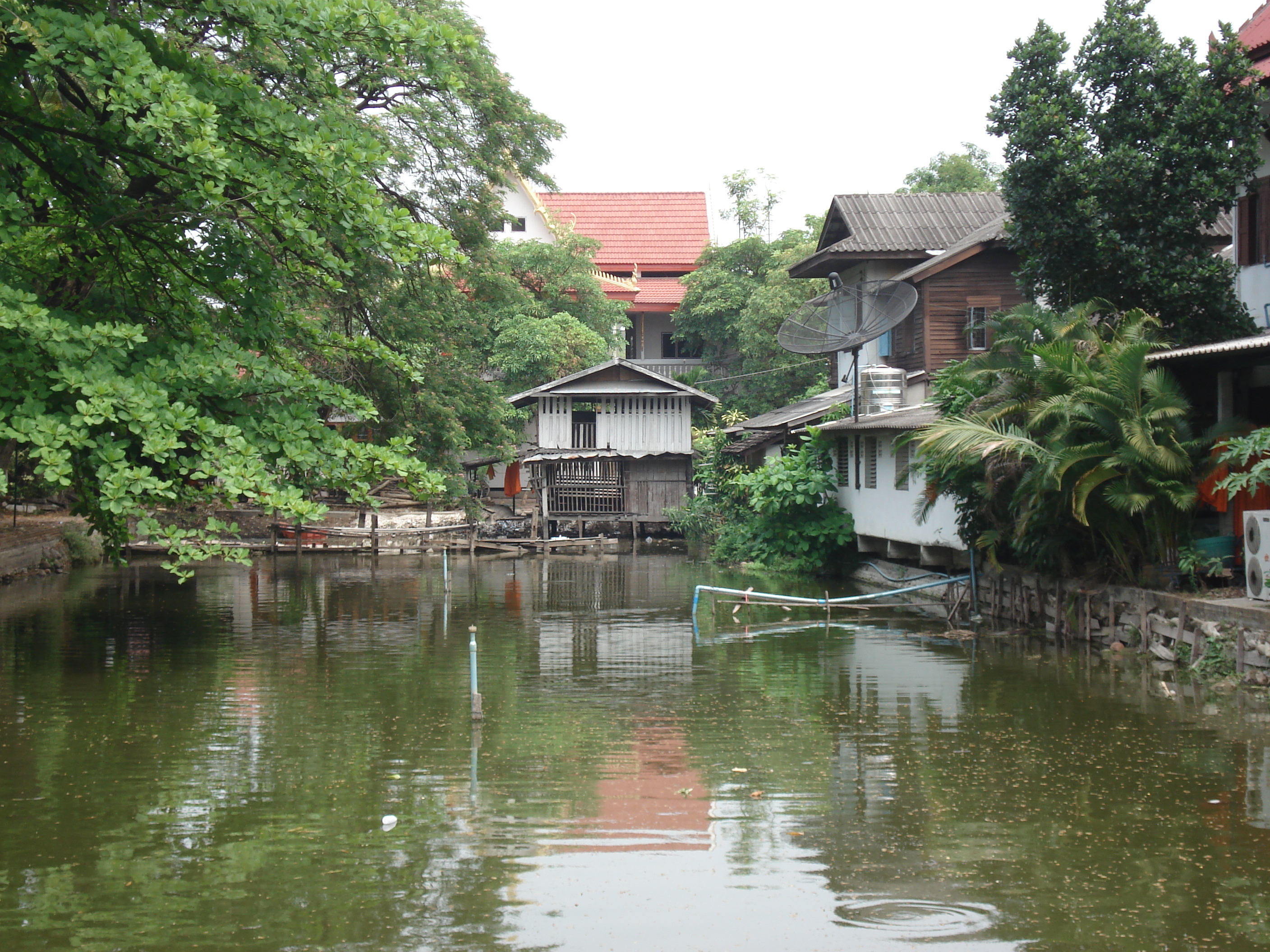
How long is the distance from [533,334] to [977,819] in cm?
3020

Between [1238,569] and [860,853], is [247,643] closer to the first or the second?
[860,853]

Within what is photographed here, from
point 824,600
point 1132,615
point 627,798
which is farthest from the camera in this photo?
point 824,600

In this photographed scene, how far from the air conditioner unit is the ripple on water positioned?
777 cm

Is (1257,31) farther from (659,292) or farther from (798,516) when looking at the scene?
(659,292)

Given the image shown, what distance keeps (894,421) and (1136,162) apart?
6055 mm

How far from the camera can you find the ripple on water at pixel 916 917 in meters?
6.68

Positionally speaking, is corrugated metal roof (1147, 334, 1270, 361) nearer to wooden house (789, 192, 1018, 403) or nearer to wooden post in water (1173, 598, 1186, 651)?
wooden post in water (1173, 598, 1186, 651)

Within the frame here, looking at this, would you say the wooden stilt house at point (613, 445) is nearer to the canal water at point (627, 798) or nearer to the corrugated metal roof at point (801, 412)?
the corrugated metal roof at point (801, 412)

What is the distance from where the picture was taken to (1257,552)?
13.0 meters

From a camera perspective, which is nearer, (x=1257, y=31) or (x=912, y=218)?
(x=1257, y=31)

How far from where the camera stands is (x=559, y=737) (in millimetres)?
11555

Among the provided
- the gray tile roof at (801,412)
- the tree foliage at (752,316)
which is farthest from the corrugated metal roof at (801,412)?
the tree foliage at (752,316)

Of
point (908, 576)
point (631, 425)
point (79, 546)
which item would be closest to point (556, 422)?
point (631, 425)

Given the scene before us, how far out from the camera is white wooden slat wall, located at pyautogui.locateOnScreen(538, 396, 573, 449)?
124 ft
